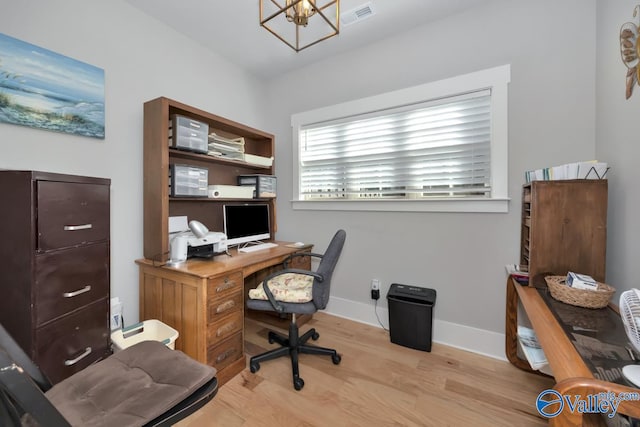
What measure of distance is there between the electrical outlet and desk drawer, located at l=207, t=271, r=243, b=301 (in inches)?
47.7

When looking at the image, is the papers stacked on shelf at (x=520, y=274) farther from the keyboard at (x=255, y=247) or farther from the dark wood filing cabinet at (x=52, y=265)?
the dark wood filing cabinet at (x=52, y=265)

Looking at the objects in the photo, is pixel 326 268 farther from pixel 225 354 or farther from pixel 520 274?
pixel 520 274

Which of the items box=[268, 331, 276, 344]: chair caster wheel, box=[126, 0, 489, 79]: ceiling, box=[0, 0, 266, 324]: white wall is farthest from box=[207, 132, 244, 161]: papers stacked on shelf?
box=[268, 331, 276, 344]: chair caster wheel

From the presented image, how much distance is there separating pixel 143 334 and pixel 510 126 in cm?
292

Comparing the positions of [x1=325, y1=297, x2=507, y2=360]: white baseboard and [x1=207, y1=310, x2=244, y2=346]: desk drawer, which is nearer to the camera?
[x1=207, y1=310, x2=244, y2=346]: desk drawer

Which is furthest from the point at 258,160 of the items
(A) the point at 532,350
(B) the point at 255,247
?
(A) the point at 532,350

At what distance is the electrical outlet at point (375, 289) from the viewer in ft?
7.66

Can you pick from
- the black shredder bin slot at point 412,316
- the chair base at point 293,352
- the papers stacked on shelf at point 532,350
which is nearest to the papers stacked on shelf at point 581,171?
the papers stacked on shelf at point 532,350

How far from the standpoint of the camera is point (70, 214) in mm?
1226

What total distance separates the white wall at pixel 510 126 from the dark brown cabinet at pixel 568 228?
1.44 feet

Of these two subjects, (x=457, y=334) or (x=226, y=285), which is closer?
(x=226, y=285)

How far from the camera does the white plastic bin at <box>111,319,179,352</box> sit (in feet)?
5.08

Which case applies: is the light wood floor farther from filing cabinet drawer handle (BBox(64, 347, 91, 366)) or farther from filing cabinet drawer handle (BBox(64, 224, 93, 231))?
filing cabinet drawer handle (BBox(64, 224, 93, 231))

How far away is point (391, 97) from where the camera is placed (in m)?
2.24
